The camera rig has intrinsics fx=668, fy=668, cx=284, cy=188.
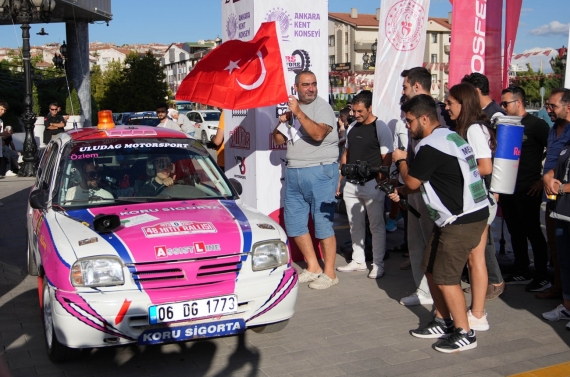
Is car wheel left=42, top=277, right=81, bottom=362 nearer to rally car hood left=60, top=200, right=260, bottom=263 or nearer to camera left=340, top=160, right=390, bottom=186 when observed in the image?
rally car hood left=60, top=200, right=260, bottom=263

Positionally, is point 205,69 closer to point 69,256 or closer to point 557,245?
point 69,256

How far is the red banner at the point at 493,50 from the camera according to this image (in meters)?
8.19

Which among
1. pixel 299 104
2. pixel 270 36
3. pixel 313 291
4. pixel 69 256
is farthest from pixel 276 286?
pixel 270 36

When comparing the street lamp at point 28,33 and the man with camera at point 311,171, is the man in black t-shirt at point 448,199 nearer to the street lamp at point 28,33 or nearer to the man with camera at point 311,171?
the man with camera at point 311,171

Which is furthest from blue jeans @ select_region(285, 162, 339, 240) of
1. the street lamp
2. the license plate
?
the street lamp

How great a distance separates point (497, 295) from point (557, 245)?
34.9 inches

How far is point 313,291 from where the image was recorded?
6.95 meters

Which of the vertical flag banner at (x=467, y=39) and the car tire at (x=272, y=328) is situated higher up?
the vertical flag banner at (x=467, y=39)

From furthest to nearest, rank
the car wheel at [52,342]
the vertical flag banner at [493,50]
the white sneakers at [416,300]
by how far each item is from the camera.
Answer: the vertical flag banner at [493,50], the white sneakers at [416,300], the car wheel at [52,342]

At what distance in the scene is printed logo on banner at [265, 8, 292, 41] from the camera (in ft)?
25.8

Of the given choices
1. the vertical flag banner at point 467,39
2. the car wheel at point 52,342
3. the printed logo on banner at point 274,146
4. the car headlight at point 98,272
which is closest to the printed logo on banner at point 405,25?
Answer: the vertical flag banner at point 467,39

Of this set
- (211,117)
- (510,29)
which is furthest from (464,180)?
(211,117)

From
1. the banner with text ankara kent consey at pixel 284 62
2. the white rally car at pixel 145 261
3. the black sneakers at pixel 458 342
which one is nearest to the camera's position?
the white rally car at pixel 145 261

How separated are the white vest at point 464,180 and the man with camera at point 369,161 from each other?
7.36 feet
